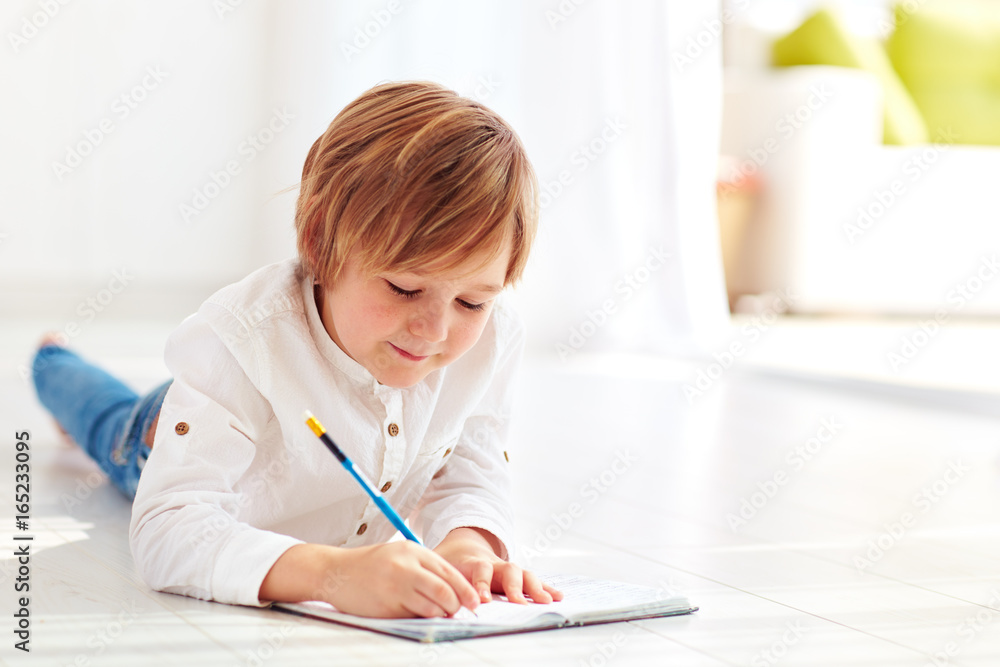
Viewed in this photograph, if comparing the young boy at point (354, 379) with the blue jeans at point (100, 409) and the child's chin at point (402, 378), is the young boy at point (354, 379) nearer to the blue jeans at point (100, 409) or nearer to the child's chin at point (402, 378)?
the child's chin at point (402, 378)

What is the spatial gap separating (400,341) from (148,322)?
2754 mm

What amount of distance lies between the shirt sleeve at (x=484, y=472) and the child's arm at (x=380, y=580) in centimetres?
18

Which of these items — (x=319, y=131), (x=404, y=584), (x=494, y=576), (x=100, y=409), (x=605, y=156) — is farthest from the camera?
(x=319, y=131)

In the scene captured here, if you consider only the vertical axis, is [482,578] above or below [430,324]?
below

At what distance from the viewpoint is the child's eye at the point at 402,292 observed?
0.80 meters

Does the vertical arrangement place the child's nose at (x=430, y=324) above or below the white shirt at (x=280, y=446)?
above

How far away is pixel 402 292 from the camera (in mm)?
804

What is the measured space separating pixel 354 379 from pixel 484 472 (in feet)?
0.59

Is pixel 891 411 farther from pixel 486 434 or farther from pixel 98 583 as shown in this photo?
pixel 98 583

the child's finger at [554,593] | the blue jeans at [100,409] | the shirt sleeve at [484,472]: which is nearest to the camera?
the child's finger at [554,593]

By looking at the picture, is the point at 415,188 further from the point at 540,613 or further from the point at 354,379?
the point at 540,613

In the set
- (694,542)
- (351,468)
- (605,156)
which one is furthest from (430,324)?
(605,156)

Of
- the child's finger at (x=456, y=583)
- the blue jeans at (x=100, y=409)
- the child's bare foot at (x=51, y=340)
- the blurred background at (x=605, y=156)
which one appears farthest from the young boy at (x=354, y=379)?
the blurred background at (x=605, y=156)

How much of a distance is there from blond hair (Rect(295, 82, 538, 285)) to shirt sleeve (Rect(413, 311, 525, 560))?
6.8 inches
